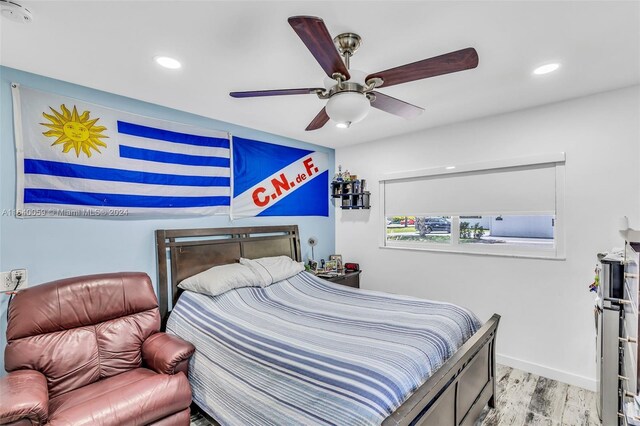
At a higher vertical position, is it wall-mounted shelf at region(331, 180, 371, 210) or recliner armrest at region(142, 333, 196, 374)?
wall-mounted shelf at region(331, 180, 371, 210)

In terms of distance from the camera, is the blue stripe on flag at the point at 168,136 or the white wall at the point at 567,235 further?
the blue stripe on flag at the point at 168,136

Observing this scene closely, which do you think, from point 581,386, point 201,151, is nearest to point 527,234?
point 581,386

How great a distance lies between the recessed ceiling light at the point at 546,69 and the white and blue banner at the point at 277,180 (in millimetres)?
2653

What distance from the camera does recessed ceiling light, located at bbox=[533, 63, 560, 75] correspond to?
209 centimetres

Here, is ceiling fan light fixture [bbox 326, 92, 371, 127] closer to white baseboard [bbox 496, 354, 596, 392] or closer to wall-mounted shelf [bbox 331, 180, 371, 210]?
wall-mounted shelf [bbox 331, 180, 371, 210]

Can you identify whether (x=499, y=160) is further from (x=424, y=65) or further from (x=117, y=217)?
(x=117, y=217)

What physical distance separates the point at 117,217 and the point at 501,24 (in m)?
3.01

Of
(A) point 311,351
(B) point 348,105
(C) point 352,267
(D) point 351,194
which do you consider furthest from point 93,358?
(D) point 351,194

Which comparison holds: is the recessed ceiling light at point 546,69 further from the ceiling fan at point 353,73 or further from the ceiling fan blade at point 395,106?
the ceiling fan at point 353,73

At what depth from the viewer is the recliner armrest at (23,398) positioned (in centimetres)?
135

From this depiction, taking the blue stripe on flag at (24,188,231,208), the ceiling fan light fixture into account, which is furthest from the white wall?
the blue stripe on flag at (24,188,231,208)

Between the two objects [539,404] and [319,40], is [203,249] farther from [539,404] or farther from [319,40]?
[539,404]

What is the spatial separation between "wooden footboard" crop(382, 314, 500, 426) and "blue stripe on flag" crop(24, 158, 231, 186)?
2.60m

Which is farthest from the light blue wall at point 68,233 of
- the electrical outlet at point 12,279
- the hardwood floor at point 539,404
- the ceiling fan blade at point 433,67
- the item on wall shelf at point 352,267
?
the hardwood floor at point 539,404
